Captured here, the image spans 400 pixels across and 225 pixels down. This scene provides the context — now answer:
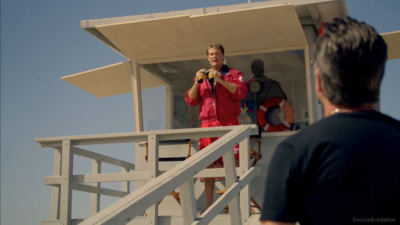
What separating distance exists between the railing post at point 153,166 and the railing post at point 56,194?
106cm

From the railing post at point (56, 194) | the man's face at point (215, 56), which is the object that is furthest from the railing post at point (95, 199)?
the man's face at point (215, 56)

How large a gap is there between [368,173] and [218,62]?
4.76 metres

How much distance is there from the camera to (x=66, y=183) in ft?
18.4

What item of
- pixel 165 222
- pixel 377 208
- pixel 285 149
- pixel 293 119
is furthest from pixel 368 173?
pixel 293 119

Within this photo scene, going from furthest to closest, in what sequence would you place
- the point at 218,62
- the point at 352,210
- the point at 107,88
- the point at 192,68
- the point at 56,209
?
1. the point at 107,88
2. the point at 192,68
3. the point at 218,62
4. the point at 56,209
5. the point at 352,210

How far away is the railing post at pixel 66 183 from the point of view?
559cm

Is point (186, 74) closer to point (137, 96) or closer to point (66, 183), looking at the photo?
point (137, 96)

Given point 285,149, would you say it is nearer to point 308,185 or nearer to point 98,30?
point 308,185

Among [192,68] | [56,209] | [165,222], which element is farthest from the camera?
[192,68]

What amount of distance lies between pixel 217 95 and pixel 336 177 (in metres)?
4.89

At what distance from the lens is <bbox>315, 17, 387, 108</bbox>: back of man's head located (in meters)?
1.56

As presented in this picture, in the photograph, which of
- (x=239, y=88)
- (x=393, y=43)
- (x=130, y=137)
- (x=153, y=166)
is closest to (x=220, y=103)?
(x=239, y=88)

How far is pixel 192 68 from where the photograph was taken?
798 centimetres

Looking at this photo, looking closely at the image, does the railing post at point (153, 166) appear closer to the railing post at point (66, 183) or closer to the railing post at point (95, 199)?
the railing post at point (66, 183)
